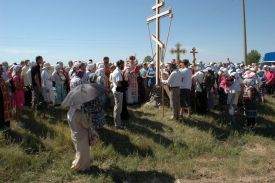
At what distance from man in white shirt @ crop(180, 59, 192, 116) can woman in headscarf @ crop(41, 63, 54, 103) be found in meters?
4.15

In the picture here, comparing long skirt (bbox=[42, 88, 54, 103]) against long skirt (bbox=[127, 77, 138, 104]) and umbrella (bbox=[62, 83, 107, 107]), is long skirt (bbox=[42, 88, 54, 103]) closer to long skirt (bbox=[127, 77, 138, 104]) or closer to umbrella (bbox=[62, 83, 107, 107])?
long skirt (bbox=[127, 77, 138, 104])

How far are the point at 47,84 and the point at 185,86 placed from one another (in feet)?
14.2

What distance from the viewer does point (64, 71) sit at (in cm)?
1294

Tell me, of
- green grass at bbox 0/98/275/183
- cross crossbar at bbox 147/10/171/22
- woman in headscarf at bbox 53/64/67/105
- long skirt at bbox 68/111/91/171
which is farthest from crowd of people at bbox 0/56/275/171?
cross crossbar at bbox 147/10/171/22

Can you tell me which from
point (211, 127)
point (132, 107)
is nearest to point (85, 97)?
point (211, 127)

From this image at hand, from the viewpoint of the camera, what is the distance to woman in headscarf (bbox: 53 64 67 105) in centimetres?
1237

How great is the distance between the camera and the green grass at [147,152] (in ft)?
25.2

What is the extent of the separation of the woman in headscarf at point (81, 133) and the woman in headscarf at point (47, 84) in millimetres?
4149

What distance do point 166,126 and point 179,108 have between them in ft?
2.74

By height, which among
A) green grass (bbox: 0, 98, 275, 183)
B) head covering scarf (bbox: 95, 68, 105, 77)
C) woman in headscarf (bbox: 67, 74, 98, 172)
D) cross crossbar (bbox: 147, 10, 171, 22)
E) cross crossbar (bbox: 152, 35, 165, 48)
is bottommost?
green grass (bbox: 0, 98, 275, 183)

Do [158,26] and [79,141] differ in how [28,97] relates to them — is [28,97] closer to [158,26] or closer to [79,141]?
[158,26]

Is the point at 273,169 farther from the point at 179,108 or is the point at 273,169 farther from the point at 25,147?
the point at 25,147

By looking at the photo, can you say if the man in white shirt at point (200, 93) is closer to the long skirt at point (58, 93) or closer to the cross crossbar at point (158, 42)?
the cross crossbar at point (158, 42)

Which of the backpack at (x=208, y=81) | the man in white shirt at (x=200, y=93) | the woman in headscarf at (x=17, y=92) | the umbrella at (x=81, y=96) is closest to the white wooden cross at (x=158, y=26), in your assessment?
the man in white shirt at (x=200, y=93)
